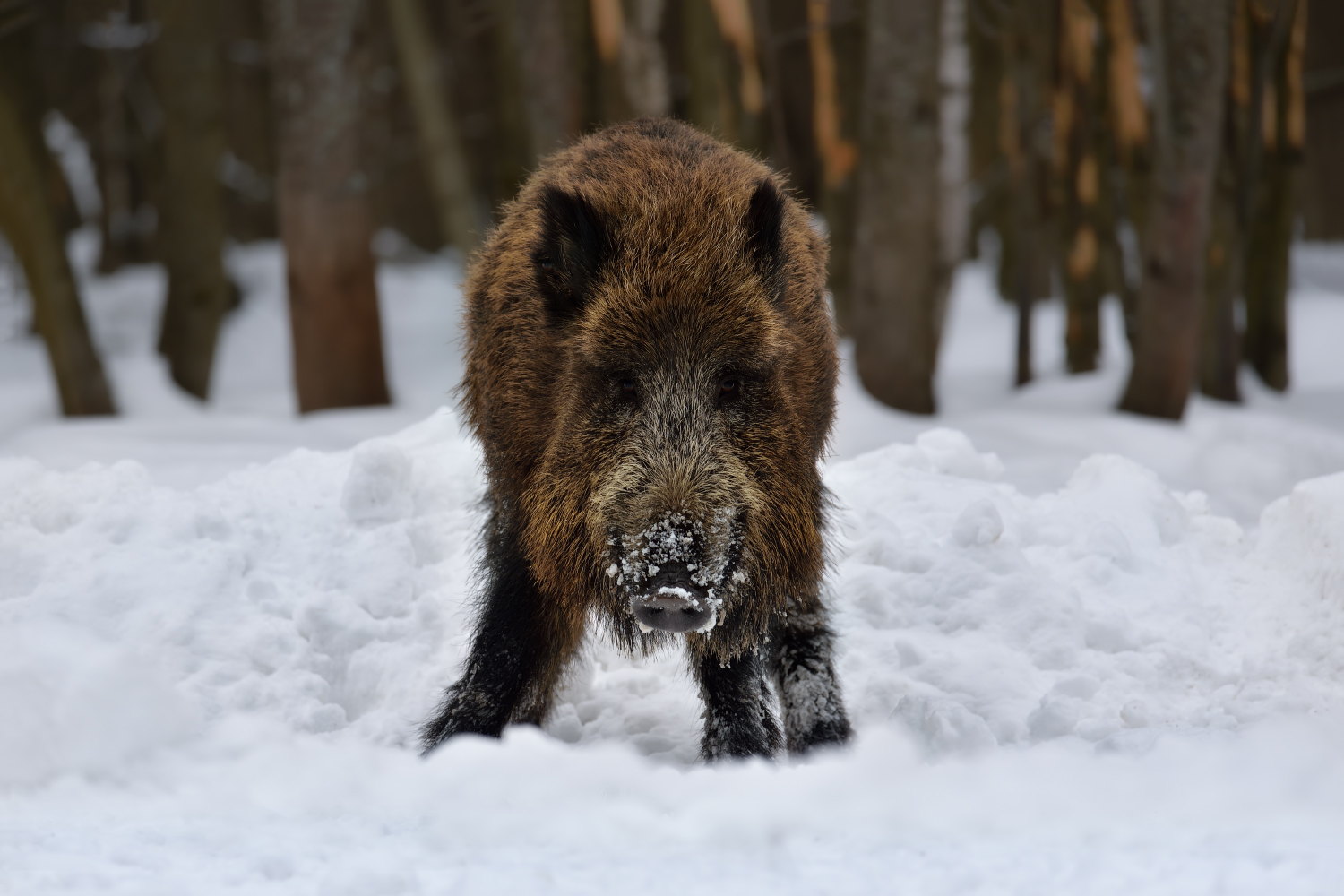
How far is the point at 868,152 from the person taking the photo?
8.01 meters

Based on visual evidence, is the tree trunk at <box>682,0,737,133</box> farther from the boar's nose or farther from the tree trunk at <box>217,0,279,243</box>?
the tree trunk at <box>217,0,279,243</box>

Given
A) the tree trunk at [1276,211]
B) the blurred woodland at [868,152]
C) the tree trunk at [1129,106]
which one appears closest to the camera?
the blurred woodland at [868,152]

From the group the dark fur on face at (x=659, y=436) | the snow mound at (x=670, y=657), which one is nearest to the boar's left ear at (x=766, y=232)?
the dark fur on face at (x=659, y=436)

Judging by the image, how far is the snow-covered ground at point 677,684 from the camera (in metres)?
2.56

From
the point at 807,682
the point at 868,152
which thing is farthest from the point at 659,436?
the point at 868,152

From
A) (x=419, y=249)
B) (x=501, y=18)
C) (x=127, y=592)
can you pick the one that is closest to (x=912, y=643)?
(x=127, y=592)

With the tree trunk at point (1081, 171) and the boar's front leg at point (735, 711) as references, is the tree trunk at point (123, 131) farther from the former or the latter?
the boar's front leg at point (735, 711)

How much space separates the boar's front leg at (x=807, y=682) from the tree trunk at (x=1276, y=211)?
7005 millimetres

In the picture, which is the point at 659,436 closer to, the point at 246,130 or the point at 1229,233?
the point at 1229,233

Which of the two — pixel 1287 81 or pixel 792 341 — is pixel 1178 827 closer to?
pixel 792 341

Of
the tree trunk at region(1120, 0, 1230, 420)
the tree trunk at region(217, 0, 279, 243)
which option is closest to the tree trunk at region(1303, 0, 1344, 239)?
the tree trunk at region(1120, 0, 1230, 420)

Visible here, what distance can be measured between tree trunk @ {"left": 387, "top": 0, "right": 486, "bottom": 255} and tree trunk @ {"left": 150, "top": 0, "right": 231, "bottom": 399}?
1763 millimetres

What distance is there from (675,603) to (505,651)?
107cm

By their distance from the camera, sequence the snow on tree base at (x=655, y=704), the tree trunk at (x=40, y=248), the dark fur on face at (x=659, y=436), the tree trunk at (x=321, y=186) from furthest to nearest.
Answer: the tree trunk at (x=321, y=186), the tree trunk at (x=40, y=248), the dark fur on face at (x=659, y=436), the snow on tree base at (x=655, y=704)
